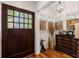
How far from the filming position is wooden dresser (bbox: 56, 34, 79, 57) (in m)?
3.79

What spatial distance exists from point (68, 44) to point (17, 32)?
7.48 ft

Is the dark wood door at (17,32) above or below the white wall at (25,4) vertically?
below

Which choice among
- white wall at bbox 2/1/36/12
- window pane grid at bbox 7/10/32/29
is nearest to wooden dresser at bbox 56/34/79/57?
window pane grid at bbox 7/10/32/29

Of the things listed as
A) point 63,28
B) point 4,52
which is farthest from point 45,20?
point 4,52

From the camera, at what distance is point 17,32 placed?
337 cm

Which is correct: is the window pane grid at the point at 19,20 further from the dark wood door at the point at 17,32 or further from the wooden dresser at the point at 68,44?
the wooden dresser at the point at 68,44

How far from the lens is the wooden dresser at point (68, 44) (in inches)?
149

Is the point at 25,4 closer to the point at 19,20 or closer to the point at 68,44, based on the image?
the point at 19,20

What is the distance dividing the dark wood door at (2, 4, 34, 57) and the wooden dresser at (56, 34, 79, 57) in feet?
4.88

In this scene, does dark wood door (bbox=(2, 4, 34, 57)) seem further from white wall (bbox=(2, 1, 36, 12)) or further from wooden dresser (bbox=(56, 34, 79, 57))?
wooden dresser (bbox=(56, 34, 79, 57))

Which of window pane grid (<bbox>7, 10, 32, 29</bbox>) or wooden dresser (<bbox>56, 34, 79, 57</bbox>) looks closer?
window pane grid (<bbox>7, 10, 32, 29</bbox>)

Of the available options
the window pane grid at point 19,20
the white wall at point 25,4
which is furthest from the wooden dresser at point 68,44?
the white wall at point 25,4

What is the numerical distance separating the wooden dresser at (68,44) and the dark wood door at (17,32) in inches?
58.6

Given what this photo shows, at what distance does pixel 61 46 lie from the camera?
468 cm
